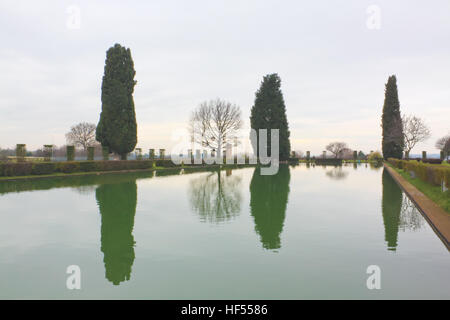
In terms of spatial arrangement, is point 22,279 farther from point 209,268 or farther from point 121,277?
point 209,268

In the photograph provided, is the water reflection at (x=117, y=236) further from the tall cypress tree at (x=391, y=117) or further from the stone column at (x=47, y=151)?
the tall cypress tree at (x=391, y=117)

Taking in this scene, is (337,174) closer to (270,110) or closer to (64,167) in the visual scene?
(64,167)

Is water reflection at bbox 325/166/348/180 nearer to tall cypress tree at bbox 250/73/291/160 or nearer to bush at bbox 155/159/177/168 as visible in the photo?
bush at bbox 155/159/177/168

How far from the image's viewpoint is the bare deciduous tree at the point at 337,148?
6707 cm

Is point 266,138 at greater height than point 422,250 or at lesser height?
greater

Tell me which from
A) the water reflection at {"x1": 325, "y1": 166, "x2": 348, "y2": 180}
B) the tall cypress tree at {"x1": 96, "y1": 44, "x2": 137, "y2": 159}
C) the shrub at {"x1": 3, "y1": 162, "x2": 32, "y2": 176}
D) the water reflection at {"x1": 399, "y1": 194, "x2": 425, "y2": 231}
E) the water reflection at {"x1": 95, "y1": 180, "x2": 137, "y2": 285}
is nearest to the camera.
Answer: the water reflection at {"x1": 95, "y1": 180, "x2": 137, "y2": 285}

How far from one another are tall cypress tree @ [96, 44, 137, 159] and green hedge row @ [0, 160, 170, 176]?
2.26m

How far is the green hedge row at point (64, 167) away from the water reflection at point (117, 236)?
39.7 ft

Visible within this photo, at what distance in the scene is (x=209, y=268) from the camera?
4.55m

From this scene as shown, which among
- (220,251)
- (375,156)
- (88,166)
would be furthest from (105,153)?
(375,156)

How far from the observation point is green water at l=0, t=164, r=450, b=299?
393 cm

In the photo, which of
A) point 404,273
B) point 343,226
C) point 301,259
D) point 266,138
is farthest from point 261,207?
point 266,138

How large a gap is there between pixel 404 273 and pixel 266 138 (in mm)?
41217

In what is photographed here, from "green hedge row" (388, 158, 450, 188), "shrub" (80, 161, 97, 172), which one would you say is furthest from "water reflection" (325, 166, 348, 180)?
"shrub" (80, 161, 97, 172)
